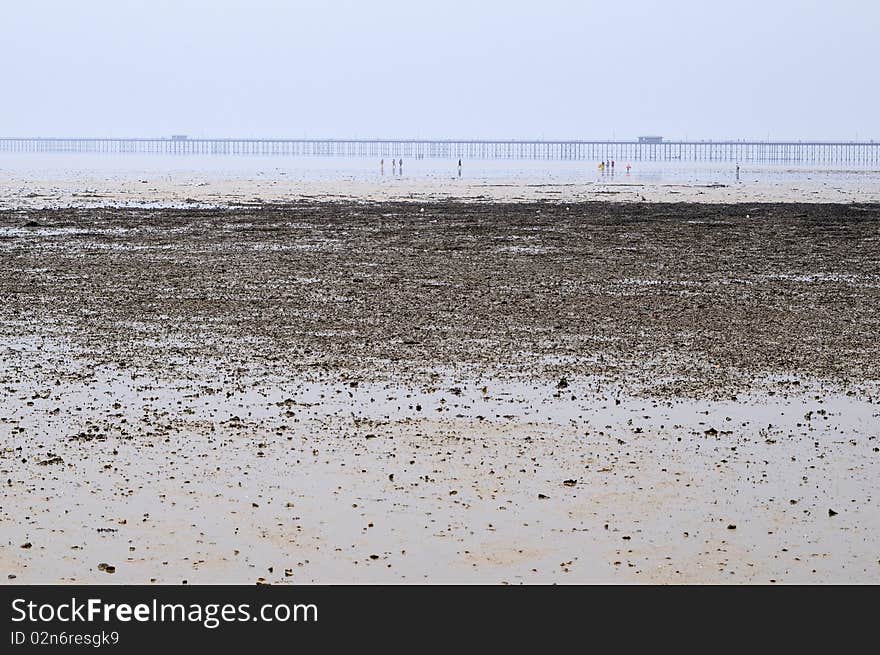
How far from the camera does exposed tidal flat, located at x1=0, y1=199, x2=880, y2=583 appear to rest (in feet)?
25.0

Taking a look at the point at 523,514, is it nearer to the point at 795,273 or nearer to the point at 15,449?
the point at 15,449

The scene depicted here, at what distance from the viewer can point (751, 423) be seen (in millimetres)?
10695

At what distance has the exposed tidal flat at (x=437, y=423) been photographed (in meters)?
7.61

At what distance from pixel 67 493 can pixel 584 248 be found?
1826 cm

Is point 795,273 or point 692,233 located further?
point 692,233

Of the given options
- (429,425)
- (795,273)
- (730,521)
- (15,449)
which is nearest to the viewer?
(730,521)

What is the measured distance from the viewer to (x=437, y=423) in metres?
10.6

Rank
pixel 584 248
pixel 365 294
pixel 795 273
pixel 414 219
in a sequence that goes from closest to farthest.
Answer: pixel 365 294
pixel 795 273
pixel 584 248
pixel 414 219

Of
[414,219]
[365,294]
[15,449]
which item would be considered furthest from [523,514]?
[414,219]

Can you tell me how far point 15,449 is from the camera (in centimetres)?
964

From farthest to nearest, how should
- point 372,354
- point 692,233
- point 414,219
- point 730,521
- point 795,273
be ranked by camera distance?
point 414,219
point 692,233
point 795,273
point 372,354
point 730,521

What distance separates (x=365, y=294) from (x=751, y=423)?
848 cm

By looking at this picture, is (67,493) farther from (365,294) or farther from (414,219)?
(414,219)
